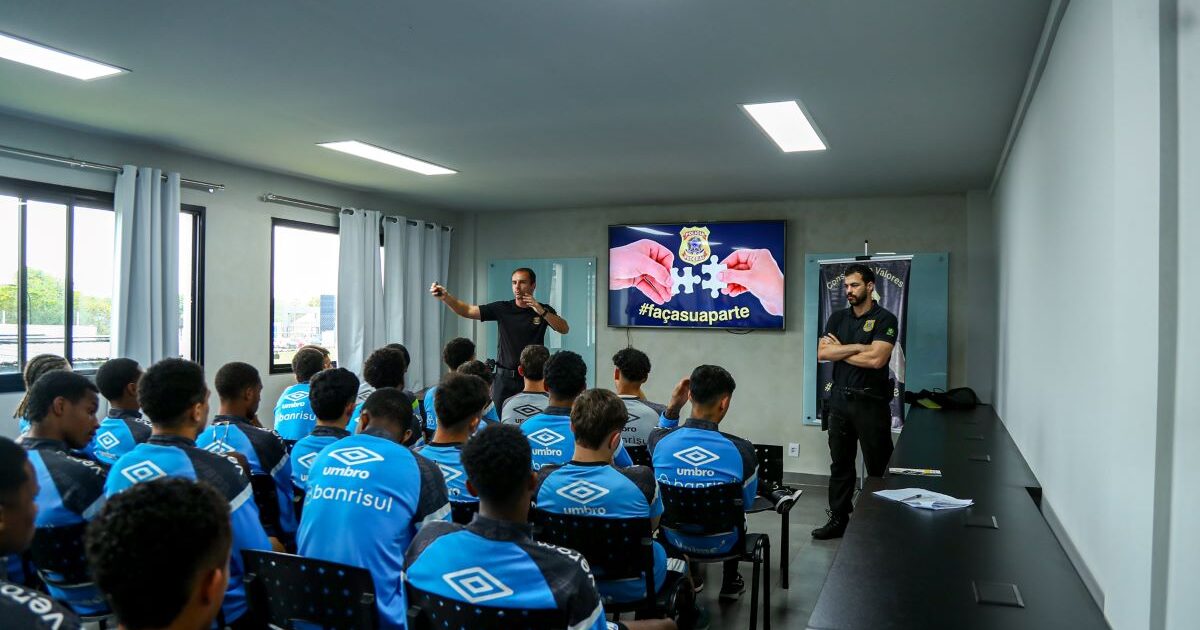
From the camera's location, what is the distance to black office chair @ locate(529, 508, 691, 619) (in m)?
2.39

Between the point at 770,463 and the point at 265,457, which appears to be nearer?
Result: the point at 265,457

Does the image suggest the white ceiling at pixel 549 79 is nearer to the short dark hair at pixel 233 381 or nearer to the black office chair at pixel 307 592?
the short dark hair at pixel 233 381

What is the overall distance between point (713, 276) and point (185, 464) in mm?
5824

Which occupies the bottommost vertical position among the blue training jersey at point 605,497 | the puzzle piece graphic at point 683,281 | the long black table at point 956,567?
the long black table at point 956,567

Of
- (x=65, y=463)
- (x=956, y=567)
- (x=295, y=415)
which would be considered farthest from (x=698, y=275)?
(x=65, y=463)

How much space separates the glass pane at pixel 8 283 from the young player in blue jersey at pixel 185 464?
3.10 m

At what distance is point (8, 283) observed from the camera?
183 inches

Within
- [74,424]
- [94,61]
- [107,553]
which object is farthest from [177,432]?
[94,61]

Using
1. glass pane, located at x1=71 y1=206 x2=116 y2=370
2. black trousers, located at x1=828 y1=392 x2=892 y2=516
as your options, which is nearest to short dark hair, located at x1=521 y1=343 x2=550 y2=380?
black trousers, located at x1=828 y1=392 x2=892 y2=516

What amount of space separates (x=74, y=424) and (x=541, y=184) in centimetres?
447

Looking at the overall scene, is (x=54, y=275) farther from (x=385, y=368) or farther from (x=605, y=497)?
(x=605, y=497)

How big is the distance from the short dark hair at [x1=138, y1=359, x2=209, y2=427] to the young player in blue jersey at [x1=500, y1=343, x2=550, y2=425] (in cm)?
189

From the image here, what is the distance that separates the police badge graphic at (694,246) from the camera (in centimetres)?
754


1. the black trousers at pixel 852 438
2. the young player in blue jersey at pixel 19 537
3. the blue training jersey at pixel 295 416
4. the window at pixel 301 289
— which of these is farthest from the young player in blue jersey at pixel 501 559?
the window at pixel 301 289
